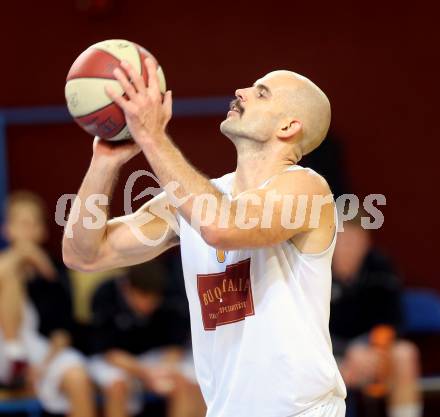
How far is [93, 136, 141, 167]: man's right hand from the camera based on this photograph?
3.84m

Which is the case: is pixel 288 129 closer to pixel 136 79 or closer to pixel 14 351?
pixel 136 79

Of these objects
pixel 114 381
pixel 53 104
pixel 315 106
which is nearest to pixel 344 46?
pixel 53 104

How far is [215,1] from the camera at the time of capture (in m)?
8.17

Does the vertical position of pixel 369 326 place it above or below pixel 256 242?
below

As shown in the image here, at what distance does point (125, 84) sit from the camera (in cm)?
353

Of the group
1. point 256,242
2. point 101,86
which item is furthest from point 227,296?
point 101,86

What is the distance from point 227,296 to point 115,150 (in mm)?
677

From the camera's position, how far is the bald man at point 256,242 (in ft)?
11.4

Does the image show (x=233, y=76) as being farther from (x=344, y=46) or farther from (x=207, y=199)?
(x=207, y=199)

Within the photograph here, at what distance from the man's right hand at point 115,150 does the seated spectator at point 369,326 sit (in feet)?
10.8

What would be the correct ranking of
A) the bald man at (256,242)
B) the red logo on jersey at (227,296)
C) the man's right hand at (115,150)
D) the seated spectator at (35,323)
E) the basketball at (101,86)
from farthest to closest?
the seated spectator at (35,323) → the man's right hand at (115,150) → the red logo on jersey at (227,296) → the basketball at (101,86) → the bald man at (256,242)

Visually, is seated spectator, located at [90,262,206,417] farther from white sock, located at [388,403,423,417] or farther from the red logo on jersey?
the red logo on jersey

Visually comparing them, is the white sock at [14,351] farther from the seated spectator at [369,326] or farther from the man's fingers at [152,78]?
the man's fingers at [152,78]

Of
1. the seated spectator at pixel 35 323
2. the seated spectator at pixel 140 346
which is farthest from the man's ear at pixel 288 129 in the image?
the seated spectator at pixel 35 323
